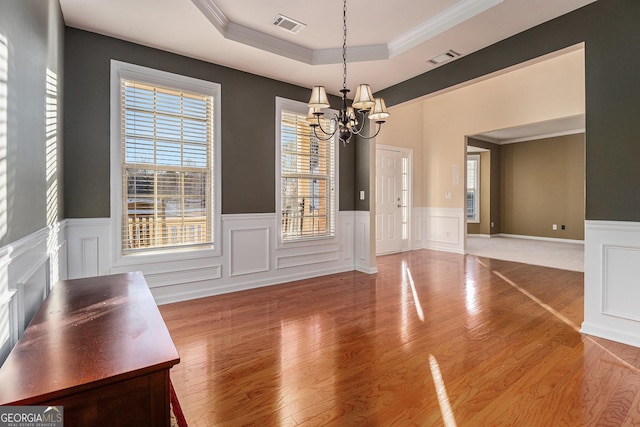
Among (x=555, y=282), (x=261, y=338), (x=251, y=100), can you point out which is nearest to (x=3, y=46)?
(x=261, y=338)

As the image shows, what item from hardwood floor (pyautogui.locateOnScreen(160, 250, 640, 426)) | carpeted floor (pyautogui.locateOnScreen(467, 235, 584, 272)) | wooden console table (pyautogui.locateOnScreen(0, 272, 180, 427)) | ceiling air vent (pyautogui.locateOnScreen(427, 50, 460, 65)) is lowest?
hardwood floor (pyautogui.locateOnScreen(160, 250, 640, 426))

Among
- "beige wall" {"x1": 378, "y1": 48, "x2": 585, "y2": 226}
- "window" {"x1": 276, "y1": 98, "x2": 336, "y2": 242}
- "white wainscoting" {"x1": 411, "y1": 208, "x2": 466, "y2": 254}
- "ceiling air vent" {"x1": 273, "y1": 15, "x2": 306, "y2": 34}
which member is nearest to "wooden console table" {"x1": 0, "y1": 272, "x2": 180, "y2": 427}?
"ceiling air vent" {"x1": 273, "y1": 15, "x2": 306, "y2": 34}

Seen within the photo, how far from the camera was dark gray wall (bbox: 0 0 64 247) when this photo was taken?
1.22 metres

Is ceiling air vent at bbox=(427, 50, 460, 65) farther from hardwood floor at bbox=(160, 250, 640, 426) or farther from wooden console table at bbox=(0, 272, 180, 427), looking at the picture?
wooden console table at bbox=(0, 272, 180, 427)

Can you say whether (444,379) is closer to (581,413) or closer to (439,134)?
(581,413)

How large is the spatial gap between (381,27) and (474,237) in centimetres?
739

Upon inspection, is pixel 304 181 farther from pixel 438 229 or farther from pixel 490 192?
pixel 490 192

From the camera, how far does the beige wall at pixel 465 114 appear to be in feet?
17.3

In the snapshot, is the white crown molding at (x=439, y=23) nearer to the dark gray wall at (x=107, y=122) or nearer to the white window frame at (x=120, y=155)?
the dark gray wall at (x=107, y=122)

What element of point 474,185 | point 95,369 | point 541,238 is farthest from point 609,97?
point 541,238

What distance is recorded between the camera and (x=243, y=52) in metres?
3.41

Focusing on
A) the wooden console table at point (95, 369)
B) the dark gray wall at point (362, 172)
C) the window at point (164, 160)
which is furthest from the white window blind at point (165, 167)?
the dark gray wall at point (362, 172)

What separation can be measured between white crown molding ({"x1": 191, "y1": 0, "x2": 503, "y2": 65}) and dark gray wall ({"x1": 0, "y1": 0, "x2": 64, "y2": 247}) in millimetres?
1237

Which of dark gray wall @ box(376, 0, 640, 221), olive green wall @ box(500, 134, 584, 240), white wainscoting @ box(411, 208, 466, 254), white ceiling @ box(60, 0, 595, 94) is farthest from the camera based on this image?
olive green wall @ box(500, 134, 584, 240)
